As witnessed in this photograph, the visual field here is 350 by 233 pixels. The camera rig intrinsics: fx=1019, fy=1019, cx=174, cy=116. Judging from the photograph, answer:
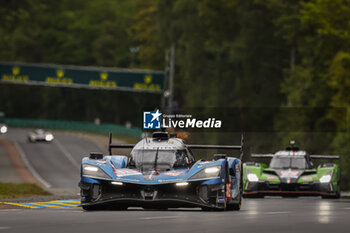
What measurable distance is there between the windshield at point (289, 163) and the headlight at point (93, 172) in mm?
13090

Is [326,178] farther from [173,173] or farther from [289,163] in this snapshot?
[173,173]

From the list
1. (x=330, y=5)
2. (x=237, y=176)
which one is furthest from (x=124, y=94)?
(x=237, y=176)

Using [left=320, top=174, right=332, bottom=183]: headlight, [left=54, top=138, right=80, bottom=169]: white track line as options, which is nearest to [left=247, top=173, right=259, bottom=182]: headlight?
[left=320, top=174, right=332, bottom=183]: headlight

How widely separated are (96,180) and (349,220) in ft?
16.2

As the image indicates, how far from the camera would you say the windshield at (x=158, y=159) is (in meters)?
20.1

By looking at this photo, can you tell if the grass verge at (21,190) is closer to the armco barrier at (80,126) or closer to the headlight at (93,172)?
the headlight at (93,172)

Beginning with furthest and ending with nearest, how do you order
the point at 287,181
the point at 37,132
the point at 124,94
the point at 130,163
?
the point at 124,94, the point at 37,132, the point at 287,181, the point at 130,163

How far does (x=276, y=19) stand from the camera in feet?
244

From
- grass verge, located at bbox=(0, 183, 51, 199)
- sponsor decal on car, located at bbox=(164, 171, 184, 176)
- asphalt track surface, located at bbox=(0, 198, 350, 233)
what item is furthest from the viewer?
grass verge, located at bbox=(0, 183, 51, 199)

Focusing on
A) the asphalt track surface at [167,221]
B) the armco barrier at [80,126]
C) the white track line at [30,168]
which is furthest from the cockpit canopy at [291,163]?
the armco barrier at [80,126]

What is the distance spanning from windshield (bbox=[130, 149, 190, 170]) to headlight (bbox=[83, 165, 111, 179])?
1.22 meters

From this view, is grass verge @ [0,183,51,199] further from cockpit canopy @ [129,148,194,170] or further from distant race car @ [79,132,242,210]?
distant race car @ [79,132,242,210]

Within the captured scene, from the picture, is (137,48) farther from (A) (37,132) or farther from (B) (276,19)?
(B) (276,19)

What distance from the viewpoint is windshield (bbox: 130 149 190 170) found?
20062 mm
